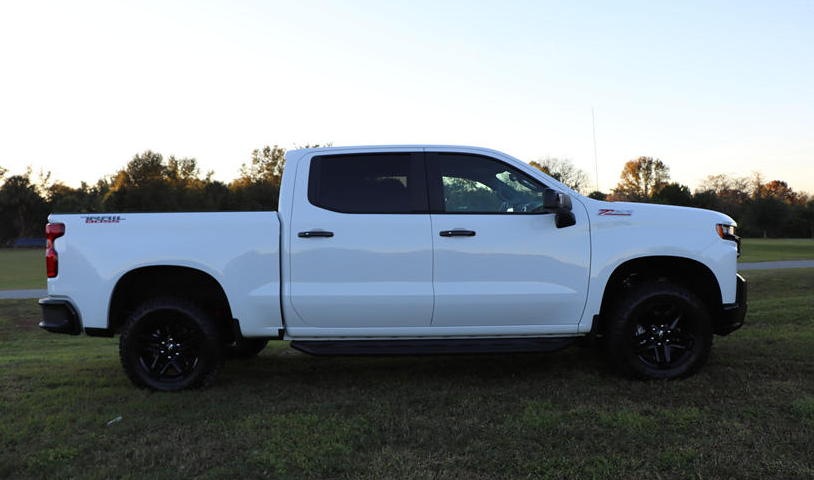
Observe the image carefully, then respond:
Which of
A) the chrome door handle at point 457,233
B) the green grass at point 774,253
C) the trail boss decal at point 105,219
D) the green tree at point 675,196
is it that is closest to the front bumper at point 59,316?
the trail boss decal at point 105,219

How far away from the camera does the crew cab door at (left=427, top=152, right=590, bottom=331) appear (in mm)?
4535

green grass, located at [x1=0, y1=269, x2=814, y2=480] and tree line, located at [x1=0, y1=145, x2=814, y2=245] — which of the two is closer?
green grass, located at [x1=0, y1=269, x2=814, y2=480]

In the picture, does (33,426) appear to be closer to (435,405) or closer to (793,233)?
(435,405)

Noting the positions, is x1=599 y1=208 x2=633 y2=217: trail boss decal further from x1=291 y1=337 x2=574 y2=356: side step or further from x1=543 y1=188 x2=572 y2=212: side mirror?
x1=291 y1=337 x2=574 y2=356: side step

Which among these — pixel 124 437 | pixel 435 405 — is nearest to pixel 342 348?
pixel 435 405

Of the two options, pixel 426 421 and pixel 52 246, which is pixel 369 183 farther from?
pixel 52 246

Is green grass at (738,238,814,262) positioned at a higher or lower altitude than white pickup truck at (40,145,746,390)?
lower

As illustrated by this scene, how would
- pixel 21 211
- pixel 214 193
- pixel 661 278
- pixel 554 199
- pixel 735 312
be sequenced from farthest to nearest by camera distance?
pixel 21 211, pixel 214 193, pixel 661 278, pixel 735 312, pixel 554 199

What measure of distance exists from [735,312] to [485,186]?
7.58 ft

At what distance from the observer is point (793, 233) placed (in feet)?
216

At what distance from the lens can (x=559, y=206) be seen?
439 centimetres

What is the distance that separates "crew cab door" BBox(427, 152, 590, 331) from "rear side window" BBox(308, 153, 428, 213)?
0.52ft

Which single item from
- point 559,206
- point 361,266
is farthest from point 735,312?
point 361,266

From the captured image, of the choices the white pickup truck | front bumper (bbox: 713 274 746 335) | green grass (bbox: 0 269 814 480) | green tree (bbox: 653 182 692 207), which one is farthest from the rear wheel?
green tree (bbox: 653 182 692 207)
